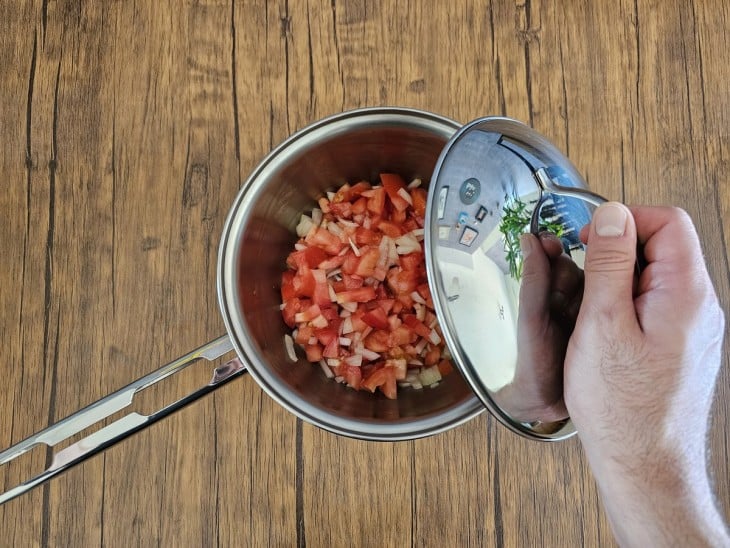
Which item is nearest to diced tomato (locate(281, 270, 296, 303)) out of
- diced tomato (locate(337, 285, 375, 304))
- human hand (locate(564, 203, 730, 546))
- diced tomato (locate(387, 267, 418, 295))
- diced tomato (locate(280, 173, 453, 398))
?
diced tomato (locate(280, 173, 453, 398))

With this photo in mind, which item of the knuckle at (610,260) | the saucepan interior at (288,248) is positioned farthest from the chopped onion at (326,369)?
the knuckle at (610,260)

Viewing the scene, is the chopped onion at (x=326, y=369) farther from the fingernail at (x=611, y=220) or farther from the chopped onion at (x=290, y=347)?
the fingernail at (x=611, y=220)

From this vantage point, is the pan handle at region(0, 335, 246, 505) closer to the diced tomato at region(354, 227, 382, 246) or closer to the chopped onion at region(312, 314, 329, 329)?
the chopped onion at region(312, 314, 329, 329)

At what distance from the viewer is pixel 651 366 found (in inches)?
33.4

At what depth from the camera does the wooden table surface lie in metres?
1.33

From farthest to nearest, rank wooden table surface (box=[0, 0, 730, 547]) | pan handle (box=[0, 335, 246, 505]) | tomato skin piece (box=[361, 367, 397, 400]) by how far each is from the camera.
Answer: wooden table surface (box=[0, 0, 730, 547]) → tomato skin piece (box=[361, 367, 397, 400]) → pan handle (box=[0, 335, 246, 505])

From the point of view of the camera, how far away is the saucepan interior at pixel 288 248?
1037 mm

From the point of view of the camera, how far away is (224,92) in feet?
4.73

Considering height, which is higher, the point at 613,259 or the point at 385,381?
the point at 613,259

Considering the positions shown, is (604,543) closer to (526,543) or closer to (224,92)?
(526,543)

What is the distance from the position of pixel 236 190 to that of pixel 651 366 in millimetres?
957

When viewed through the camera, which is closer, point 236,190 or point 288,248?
point 288,248

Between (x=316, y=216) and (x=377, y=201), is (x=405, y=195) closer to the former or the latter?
(x=377, y=201)

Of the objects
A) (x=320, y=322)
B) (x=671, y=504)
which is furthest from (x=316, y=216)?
(x=671, y=504)
